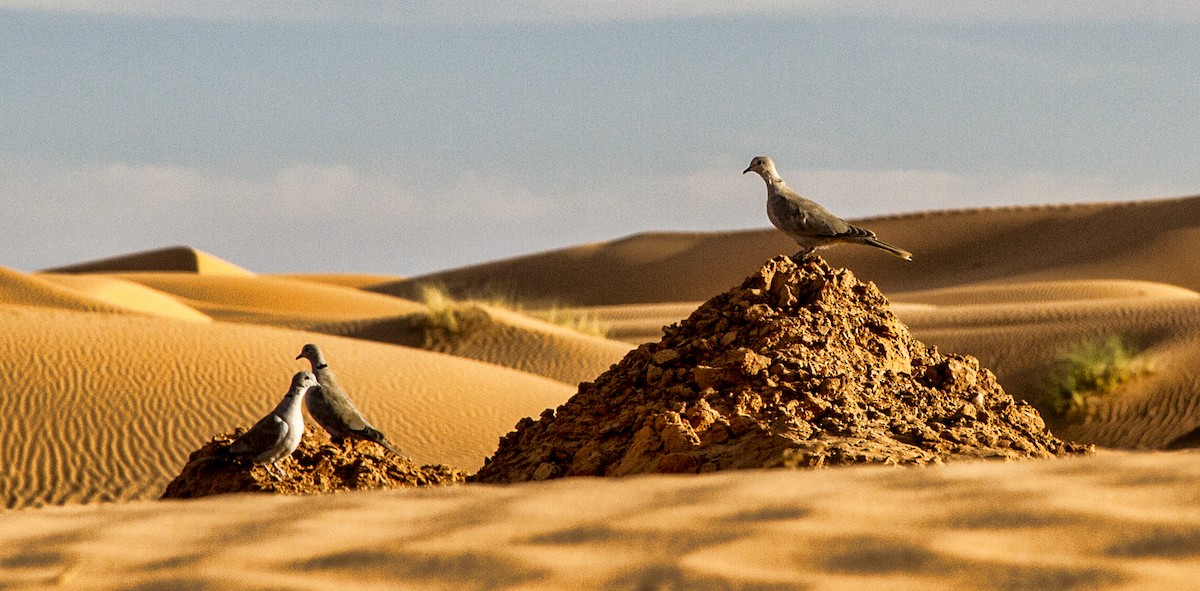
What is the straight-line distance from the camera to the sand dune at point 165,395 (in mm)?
12039

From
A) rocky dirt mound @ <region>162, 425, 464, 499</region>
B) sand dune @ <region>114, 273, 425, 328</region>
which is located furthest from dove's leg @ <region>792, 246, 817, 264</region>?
sand dune @ <region>114, 273, 425, 328</region>

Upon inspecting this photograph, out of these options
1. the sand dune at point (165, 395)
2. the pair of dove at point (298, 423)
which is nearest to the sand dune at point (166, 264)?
the sand dune at point (165, 395)

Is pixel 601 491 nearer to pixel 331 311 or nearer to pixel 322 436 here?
pixel 322 436

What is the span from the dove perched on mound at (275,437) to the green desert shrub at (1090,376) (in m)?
12.2

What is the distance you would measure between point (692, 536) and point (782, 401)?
7.80 ft

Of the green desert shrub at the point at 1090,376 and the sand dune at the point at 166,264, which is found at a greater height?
the sand dune at the point at 166,264

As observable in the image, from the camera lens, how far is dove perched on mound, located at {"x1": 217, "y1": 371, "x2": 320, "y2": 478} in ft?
21.7

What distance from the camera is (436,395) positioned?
47.9ft

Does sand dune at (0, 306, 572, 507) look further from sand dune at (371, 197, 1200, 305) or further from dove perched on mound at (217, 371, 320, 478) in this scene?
sand dune at (371, 197, 1200, 305)

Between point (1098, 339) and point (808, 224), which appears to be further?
point (1098, 339)

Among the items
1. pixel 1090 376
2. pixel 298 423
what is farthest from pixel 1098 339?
pixel 298 423

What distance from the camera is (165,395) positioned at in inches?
531

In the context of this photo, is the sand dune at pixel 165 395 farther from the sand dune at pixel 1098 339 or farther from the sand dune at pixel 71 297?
the sand dune at pixel 1098 339

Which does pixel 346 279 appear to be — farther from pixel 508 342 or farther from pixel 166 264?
pixel 508 342
